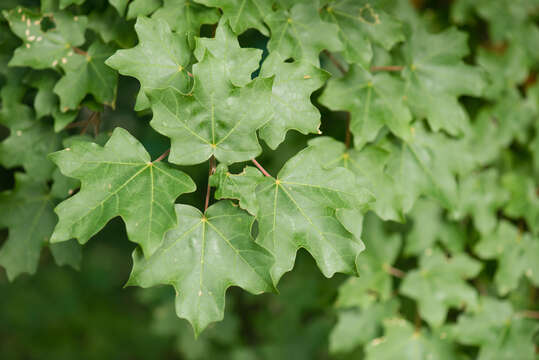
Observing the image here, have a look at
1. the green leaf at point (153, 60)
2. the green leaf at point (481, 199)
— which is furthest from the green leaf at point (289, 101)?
the green leaf at point (481, 199)

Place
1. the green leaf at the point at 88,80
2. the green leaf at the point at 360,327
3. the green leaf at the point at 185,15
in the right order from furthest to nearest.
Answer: the green leaf at the point at 360,327, the green leaf at the point at 88,80, the green leaf at the point at 185,15

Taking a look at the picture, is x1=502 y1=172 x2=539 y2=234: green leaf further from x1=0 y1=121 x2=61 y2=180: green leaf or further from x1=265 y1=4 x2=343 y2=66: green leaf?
x1=0 y1=121 x2=61 y2=180: green leaf

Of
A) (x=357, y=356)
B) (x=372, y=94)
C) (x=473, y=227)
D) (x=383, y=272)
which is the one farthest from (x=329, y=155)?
(x=357, y=356)

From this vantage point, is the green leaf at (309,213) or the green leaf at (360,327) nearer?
the green leaf at (309,213)

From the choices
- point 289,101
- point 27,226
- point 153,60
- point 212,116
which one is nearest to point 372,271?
point 289,101

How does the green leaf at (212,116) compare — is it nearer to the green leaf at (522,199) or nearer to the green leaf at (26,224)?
the green leaf at (26,224)

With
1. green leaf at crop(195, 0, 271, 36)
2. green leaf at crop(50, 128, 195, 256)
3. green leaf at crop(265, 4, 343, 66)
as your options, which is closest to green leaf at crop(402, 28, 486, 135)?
green leaf at crop(265, 4, 343, 66)

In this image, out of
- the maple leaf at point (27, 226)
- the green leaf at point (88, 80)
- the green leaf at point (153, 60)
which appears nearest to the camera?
the green leaf at point (153, 60)
